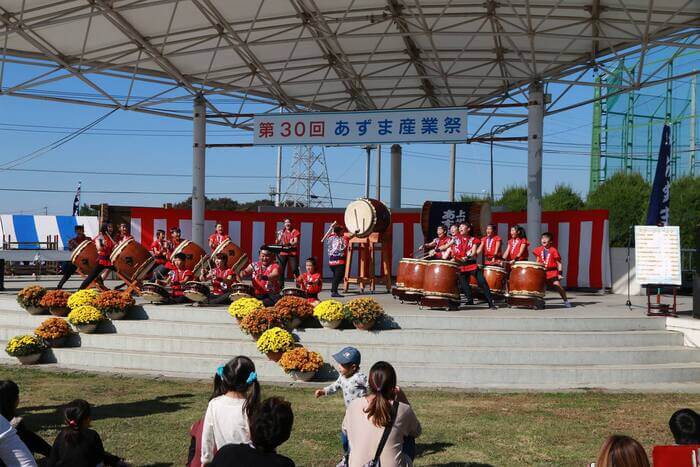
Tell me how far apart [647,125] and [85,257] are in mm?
27229

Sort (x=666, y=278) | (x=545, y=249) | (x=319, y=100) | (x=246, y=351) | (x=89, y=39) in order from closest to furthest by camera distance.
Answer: (x=246, y=351), (x=666, y=278), (x=545, y=249), (x=89, y=39), (x=319, y=100)

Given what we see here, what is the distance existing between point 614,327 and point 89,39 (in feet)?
41.7

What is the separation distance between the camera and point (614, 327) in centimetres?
1172

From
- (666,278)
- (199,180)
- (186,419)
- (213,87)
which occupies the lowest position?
(186,419)

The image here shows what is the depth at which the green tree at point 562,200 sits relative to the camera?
1548 inches

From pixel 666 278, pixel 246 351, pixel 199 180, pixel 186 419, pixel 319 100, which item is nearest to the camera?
pixel 186 419

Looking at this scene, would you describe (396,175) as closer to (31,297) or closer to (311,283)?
(311,283)

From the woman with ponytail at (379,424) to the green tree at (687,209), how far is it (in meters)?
25.7

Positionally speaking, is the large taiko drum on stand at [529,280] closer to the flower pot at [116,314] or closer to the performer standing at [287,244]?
the performer standing at [287,244]

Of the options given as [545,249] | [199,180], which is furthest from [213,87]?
[545,249]

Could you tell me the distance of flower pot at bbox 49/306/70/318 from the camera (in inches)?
504

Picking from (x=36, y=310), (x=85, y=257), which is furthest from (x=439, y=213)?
(x=36, y=310)

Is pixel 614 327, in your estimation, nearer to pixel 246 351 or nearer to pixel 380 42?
pixel 246 351

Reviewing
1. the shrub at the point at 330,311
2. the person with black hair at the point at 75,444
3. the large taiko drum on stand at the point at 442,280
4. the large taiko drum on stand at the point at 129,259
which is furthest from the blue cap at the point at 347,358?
the large taiko drum on stand at the point at 129,259
